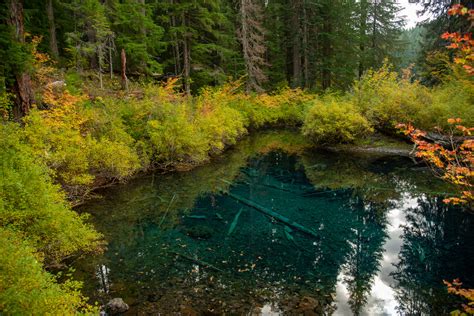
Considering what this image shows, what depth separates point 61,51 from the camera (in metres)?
22.2

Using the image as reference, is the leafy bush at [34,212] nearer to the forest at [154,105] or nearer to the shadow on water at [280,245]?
the forest at [154,105]

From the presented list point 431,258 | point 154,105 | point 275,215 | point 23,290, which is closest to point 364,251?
point 431,258

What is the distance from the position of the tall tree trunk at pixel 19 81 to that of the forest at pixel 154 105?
0.04 meters

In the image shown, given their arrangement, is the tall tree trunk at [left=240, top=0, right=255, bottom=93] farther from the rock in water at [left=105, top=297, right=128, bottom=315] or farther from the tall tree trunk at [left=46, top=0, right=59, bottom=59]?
the rock in water at [left=105, top=297, right=128, bottom=315]

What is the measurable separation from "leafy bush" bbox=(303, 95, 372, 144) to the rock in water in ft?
48.9

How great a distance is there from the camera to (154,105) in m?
14.3

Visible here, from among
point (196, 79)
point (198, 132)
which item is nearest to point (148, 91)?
point (198, 132)

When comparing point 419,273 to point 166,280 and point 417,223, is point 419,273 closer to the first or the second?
point 417,223

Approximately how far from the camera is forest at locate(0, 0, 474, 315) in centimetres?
567

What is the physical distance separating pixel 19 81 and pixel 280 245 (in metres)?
9.40

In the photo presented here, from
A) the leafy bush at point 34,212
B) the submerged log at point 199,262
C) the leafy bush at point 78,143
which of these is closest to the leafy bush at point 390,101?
the submerged log at point 199,262

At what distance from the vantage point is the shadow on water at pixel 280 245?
5.96 meters

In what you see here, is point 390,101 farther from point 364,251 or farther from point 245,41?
point 245,41

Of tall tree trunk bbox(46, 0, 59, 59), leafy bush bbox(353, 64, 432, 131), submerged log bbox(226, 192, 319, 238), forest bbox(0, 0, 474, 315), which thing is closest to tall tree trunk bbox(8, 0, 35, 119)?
forest bbox(0, 0, 474, 315)
